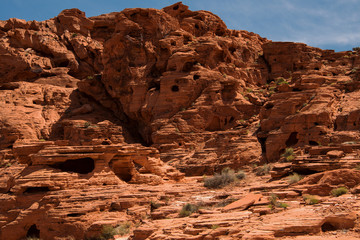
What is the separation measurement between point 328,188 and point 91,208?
9.22m

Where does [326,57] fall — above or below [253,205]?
above

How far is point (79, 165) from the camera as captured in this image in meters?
22.6

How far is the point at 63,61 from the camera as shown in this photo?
4578cm

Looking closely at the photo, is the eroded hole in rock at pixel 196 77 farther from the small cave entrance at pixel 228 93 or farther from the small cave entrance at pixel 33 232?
the small cave entrance at pixel 33 232

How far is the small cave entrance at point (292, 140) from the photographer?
84.8ft

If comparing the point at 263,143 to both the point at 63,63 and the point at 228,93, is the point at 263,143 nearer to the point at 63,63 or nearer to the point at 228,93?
the point at 228,93

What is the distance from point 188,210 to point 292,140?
1292cm

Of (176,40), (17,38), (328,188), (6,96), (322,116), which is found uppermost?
(17,38)

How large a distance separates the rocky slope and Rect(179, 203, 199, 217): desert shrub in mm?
430

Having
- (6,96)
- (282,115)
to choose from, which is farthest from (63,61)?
(282,115)

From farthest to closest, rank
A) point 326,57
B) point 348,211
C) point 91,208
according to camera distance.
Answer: point 326,57, point 91,208, point 348,211

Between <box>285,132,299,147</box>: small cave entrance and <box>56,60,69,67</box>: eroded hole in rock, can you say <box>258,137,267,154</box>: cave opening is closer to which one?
<box>285,132,299,147</box>: small cave entrance

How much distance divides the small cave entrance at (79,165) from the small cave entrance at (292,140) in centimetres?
1180

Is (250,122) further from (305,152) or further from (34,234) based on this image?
(34,234)
